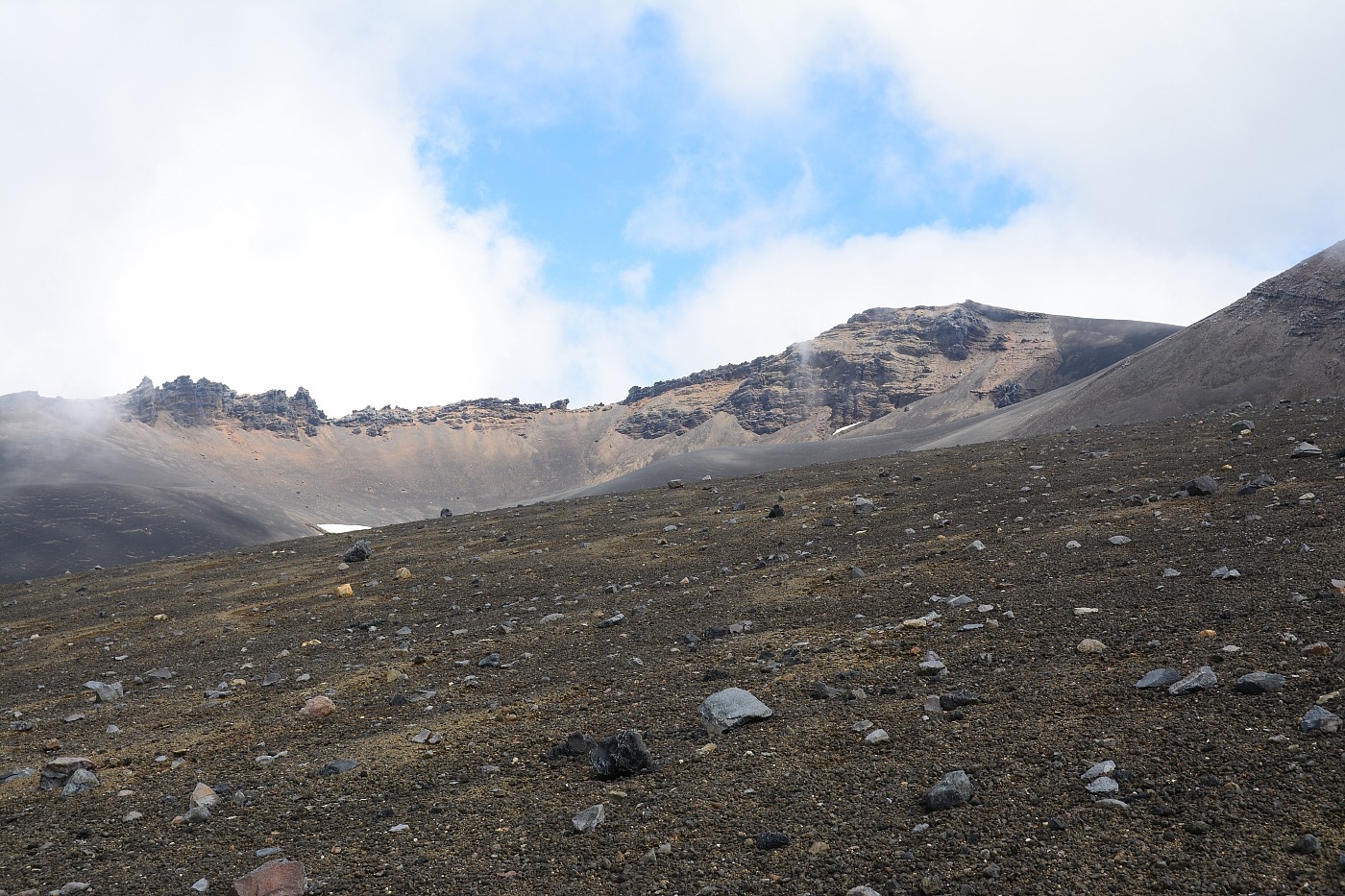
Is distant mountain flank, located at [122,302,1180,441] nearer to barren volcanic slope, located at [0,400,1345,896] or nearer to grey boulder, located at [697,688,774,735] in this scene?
barren volcanic slope, located at [0,400,1345,896]

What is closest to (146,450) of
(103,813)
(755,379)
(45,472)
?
(45,472)

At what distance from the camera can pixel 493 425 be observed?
17712 cm

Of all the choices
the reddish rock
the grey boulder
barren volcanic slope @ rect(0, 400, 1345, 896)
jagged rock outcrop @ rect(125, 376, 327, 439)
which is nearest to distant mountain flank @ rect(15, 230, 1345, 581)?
jagged rock outcrop @ rect(125, 376, 327, 439)

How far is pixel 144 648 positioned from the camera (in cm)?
1210

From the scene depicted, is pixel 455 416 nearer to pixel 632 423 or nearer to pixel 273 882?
pixel 632 423

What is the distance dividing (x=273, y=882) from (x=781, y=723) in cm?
308

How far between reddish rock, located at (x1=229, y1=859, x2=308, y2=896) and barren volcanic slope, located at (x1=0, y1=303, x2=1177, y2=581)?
63686 mm

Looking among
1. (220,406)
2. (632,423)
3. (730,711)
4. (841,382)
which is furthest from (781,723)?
(220,406)

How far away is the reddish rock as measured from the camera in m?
4.16

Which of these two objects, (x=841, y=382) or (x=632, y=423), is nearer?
(x=841, y=382)

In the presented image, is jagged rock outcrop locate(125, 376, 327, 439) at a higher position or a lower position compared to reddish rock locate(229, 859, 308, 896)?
higher

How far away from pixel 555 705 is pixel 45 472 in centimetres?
8987

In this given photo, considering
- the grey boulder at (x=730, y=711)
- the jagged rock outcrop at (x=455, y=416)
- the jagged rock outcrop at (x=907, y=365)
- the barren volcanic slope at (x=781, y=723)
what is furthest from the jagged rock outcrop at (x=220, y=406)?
the grey boulder at (x=730, y=711)

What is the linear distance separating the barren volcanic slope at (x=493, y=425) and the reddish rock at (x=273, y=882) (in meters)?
63.7
